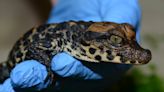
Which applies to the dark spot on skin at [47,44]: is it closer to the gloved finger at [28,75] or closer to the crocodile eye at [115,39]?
the gloved finger at [28,75]

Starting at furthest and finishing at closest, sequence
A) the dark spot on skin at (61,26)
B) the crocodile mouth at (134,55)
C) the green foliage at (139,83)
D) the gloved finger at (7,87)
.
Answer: the green foliage at (139,83) < the dark spot on skin at (61,26) < the gloved finger at (7,87) < the crocodile mouth at (134,55)

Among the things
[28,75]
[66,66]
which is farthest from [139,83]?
[28,75]

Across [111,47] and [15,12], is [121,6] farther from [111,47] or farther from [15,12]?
[15,12]

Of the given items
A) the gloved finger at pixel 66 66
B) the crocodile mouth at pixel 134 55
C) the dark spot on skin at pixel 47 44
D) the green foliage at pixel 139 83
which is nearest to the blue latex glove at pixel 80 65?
the gloved finger at pixel 66 66

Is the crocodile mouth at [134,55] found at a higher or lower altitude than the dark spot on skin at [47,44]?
lower

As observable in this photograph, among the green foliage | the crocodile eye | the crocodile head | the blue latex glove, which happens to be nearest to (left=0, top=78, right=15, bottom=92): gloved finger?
the blue latex glove

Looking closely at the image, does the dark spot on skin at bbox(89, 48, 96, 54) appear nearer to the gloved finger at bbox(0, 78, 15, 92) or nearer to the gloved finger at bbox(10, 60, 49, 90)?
the gloved finger at bbox(10, 60, 49, 90)

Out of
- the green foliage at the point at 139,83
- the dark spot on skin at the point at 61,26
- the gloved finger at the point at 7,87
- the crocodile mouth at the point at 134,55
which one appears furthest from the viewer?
the green foliage at the point at 139,83
